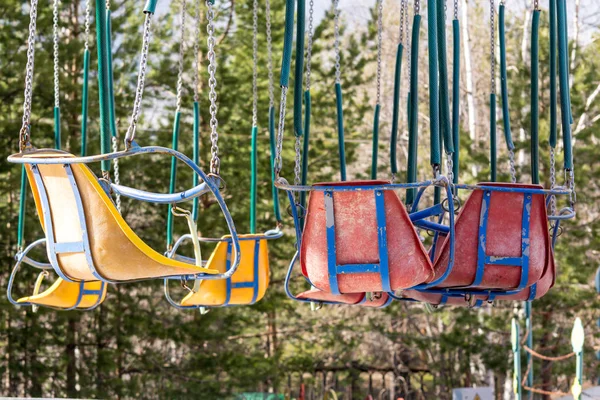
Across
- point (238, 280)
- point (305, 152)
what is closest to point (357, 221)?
point (305, 152)

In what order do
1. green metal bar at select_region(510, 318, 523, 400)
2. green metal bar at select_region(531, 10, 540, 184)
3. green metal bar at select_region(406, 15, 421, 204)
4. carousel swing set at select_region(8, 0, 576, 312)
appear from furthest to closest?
green metal bar at select_region(510, 318, 523, 400) → green metal bar at select_region(406, 15, 421, 204) → green metal bar at select_region(531, 10, 540, 184) → carousel swing set at select_region(8, 0, 576, 312)

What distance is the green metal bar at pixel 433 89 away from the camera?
213 centimetres

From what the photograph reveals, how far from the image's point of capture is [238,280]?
3.56 metres

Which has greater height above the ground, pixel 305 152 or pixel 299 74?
pixel 299 74

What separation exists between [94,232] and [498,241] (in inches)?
35.9

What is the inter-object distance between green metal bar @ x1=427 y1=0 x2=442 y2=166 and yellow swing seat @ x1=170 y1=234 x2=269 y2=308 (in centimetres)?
136

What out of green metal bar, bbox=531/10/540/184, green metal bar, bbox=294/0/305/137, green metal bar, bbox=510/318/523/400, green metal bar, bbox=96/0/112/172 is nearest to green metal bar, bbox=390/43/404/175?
green metal bar, bbox=531/10/540/184

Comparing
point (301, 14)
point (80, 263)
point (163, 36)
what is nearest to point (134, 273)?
point (80, 263)

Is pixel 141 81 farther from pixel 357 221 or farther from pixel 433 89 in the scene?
pixel 433 89

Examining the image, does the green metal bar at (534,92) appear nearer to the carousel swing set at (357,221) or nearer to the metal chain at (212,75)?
the carousel swing set at (357,221)

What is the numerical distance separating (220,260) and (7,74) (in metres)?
5.42

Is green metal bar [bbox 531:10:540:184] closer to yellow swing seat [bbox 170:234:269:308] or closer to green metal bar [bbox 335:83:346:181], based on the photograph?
green metal bar [bbox 335:83:346:181]

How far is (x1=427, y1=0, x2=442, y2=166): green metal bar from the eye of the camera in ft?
6.98

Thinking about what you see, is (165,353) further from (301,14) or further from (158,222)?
(301,14)
